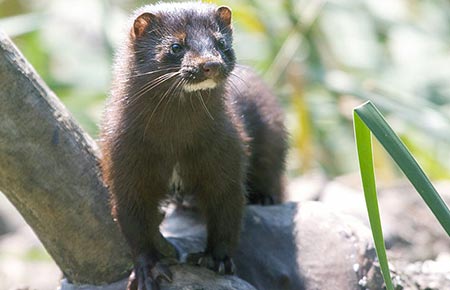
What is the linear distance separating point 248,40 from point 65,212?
11.8 ft

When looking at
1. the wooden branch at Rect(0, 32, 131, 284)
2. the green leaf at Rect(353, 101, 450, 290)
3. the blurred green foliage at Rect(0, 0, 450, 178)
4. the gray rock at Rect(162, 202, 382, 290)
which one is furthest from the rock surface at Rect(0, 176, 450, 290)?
the blurred green foliage at Rect(0, 0, 450, 178)

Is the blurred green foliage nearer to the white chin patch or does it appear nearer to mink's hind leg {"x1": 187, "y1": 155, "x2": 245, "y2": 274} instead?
mink's hind leg {"x1": 187, "y1": 155, "x2": 245, "y2": 274}

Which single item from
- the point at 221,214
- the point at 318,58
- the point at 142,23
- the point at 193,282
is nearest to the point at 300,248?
the point at 221,214

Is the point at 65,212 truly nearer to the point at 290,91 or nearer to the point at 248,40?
the point at 290,91

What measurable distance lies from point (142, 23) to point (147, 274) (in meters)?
0.93

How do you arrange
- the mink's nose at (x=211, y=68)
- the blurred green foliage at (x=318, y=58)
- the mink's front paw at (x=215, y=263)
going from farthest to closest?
the blurred green foliage at (x=318, y=58) < the mink's front paw at (x=215, y=263) < the mink's nose at (x=211, y=68)

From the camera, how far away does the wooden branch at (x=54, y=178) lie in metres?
3.75

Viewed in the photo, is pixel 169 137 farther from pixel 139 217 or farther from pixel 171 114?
pixel 139 217

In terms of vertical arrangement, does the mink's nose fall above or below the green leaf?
above

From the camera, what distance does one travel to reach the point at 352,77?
664 centimetres

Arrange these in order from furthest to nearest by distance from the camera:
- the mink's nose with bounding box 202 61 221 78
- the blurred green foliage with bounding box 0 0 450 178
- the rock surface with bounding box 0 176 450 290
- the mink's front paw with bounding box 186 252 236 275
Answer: the blurred green foliage with bounding box 0 0 450 178 → the rock surface with bounding box 0 176 450 290 → the mink's front paw with bounding box 186 252 236 275 → the mink's nose with bounding box 202 61 221 78

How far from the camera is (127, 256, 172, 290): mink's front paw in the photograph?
379cm

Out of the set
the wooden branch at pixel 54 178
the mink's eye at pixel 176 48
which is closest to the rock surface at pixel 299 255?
the wooden branch at pixel 54 178

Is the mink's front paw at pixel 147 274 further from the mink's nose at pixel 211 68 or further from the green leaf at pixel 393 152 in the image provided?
the green leaf at pixel 393 152
